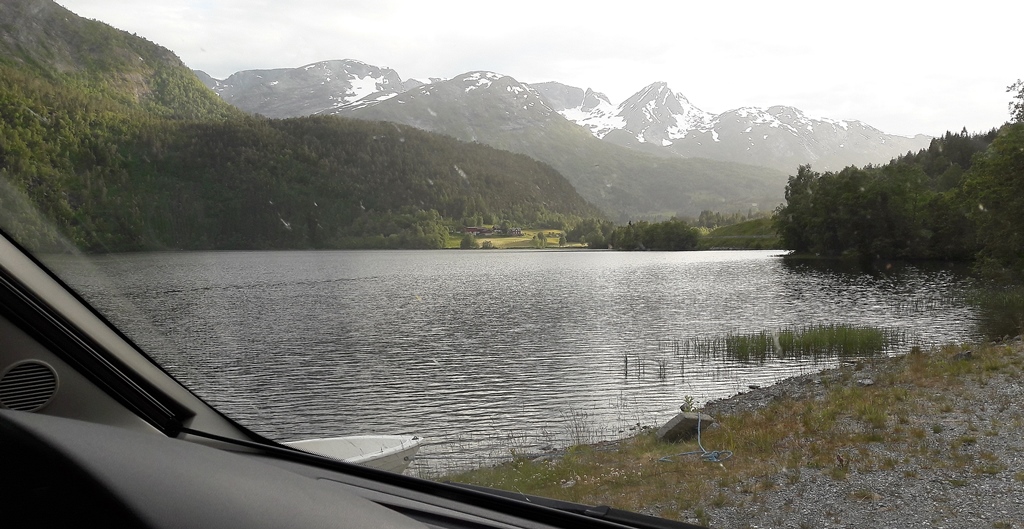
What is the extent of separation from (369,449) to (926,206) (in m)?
47.7

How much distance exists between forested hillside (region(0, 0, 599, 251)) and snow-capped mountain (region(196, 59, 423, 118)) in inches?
3.6

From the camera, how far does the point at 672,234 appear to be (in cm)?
9562

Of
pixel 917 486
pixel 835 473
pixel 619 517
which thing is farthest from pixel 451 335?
pixel 619 517

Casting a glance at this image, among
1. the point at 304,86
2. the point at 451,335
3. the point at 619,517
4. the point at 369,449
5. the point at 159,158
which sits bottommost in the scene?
the point at 451,335

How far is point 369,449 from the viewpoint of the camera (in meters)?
2.80

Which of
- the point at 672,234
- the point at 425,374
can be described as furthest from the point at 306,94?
the point at 672,234

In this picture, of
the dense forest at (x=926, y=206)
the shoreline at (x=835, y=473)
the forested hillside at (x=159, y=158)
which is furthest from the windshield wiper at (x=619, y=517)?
the dense forest at (x=926, y=206)

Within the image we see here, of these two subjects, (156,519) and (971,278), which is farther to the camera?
(971,278)

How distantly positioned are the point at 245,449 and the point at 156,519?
4.42 ft

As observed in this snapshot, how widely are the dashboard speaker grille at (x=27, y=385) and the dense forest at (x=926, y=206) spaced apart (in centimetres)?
535

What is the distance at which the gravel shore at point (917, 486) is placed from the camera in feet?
7.88

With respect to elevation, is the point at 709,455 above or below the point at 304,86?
below

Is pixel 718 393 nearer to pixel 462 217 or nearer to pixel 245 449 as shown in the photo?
pixel 462 217

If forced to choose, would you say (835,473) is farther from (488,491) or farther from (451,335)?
(451,335)
